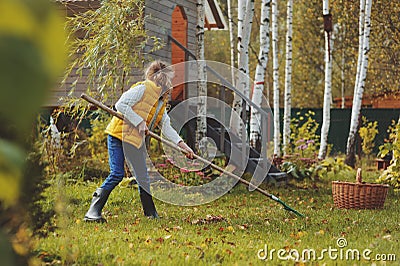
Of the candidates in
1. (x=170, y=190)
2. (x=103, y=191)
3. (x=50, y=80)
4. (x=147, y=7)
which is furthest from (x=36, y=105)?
(x=147, y=7)

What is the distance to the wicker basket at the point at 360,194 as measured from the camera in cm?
817

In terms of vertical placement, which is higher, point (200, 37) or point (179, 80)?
point (200, 37)

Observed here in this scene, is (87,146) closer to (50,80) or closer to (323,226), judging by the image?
(323,226)

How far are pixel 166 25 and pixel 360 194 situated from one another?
19.8 ft

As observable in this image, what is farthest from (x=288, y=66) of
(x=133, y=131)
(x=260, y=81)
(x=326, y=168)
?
(x=133, y=131)

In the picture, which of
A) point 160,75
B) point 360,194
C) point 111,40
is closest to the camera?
point 160,75

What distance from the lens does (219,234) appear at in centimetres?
616

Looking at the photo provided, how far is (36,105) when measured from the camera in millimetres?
1076

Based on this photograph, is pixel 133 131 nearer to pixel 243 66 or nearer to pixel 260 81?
pixel 243 66

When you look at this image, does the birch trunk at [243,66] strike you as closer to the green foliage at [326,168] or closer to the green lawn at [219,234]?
the green foliage at [326,168]

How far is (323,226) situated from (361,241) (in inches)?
37.7

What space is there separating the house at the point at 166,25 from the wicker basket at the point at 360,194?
436cm

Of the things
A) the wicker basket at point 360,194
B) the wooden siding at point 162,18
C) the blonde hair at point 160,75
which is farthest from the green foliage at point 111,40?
the wicker basket at point 360,194

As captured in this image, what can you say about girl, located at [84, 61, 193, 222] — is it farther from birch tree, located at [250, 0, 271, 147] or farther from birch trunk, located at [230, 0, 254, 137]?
birch tree, located at [250, 0, 271, 147]
